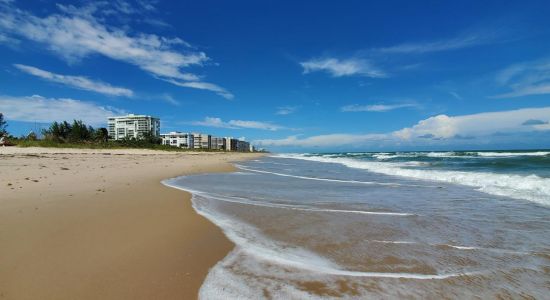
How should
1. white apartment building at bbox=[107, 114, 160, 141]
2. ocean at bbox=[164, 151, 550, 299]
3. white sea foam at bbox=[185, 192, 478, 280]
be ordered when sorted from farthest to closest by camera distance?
white apartment building at bbox=[107, 114, 160, 141], white sea foam at bbox=[185, 192, 478, 280], ocean at bbox=[164, 151, 550, 299]

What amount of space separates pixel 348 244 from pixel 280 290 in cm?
178

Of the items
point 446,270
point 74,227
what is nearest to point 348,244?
point 446,270

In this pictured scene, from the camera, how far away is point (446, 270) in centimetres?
329

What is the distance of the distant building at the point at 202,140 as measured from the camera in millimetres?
175875

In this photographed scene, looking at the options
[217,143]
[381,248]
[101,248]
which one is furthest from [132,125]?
[381,248]

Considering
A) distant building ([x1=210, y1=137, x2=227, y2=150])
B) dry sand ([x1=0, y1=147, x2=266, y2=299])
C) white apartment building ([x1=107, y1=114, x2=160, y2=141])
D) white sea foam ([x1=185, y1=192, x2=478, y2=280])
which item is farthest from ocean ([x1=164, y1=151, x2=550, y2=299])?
distant building ([x1=210, y1=137, x2=227, y2=150])

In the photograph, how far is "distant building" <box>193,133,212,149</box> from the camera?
175875 mm

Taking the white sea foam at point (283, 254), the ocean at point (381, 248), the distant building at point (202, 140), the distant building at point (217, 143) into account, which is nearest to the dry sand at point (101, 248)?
the white sea foam at point (283, 254)

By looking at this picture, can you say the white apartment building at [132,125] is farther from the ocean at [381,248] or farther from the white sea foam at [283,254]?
the white sea foam at [283,254]

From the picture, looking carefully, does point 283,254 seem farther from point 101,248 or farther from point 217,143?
point 217,143

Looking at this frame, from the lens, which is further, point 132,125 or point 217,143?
point 217,143

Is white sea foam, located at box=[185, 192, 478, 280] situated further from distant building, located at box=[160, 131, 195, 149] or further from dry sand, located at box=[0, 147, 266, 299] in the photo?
distant building, located at box=[160, 131, 195, 149]

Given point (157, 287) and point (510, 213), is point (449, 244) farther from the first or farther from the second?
point (157, 287)

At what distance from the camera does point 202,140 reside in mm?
180000
